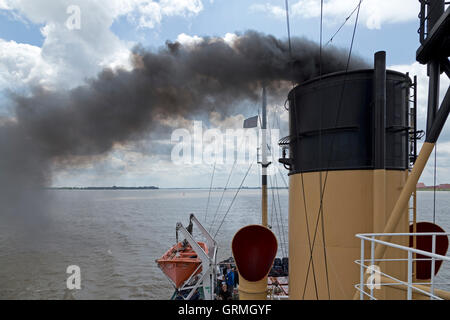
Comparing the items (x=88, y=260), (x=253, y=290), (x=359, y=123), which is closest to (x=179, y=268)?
(x=253, y=290)

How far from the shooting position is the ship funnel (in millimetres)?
7008

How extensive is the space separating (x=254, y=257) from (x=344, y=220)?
286 centimetres

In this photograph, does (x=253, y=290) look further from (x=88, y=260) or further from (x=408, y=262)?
(x=88, y=260)

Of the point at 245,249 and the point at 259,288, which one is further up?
the point at 245,249

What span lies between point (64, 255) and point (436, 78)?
117 ft

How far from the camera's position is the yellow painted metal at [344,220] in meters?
5.57

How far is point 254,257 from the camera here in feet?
24.6

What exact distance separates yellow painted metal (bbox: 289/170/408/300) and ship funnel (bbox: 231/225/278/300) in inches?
45.8

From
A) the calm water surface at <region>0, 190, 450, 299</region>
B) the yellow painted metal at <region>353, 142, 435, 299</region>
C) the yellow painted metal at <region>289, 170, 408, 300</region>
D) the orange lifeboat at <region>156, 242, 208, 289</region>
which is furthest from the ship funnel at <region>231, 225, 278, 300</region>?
the calm water surface at <region>0, 190, 450, 299</region>

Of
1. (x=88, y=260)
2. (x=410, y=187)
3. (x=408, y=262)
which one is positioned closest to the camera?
(x=408, y=262)
